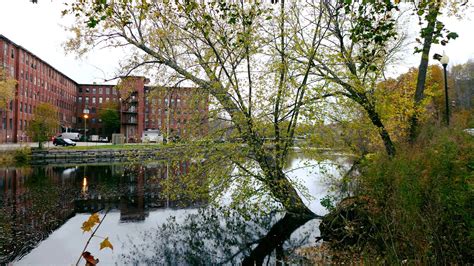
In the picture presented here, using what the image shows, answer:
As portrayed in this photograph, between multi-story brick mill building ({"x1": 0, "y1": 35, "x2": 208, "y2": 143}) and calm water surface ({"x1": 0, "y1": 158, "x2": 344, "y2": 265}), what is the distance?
1814 millimetres

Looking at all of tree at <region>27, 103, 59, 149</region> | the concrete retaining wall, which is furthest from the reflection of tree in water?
tree at <region>27, 103, 59, 149</region>

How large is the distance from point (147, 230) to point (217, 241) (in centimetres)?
303

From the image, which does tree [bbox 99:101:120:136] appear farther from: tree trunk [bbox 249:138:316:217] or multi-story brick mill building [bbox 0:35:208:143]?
tree trunk [bbox 249:138:316:217]

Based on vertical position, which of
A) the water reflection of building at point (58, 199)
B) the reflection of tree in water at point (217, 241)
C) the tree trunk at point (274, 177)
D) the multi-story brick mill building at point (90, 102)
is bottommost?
the reflection of tree in water at point (217, 241)

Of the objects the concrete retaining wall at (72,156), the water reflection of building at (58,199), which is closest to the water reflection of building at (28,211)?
the water reflection of building at (58,199)

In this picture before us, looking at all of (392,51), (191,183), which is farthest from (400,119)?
(191,183)

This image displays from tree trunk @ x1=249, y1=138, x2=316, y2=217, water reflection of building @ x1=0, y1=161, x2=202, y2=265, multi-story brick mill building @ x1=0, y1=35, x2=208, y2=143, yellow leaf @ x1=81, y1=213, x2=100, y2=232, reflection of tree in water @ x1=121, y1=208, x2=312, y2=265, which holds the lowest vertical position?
reflection of tree in water @ x1=121, y1=208, x2=312, y2=265

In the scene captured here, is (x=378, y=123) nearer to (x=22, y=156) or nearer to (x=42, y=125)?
(x=22, y=156)

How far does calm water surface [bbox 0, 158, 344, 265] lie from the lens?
35.2 ft

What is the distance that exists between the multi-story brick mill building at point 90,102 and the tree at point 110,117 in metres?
1.52

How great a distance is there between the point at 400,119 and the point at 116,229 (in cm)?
1224

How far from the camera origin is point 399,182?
676cm

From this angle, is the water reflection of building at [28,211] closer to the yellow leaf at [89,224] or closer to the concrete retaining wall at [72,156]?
the yellow leaf at [89,224]

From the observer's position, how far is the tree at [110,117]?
8875 cm
